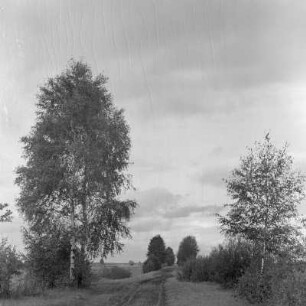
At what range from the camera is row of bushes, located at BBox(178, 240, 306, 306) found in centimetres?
2122

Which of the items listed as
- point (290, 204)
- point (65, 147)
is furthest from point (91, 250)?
point (290, 204)

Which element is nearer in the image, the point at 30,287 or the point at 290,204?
the point at 30,287

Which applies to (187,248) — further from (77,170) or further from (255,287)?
(255,287)

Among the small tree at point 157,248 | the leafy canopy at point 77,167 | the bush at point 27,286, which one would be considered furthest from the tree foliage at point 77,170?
the small tree at point 157,248

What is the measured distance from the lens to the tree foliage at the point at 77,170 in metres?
34.3

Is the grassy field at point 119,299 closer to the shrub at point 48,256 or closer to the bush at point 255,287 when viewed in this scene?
the bush at point 255,287

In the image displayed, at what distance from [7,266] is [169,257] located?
93.6m

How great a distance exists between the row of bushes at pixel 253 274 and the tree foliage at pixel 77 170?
9.48m

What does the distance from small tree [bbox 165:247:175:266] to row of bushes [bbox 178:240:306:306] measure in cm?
6267

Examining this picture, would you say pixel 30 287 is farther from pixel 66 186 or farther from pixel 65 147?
pixel 65 147

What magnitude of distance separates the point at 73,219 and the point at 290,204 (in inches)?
595

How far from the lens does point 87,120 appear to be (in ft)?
119

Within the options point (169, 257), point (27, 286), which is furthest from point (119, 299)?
point (169, 257)

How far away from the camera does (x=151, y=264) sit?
98062 millimetres
